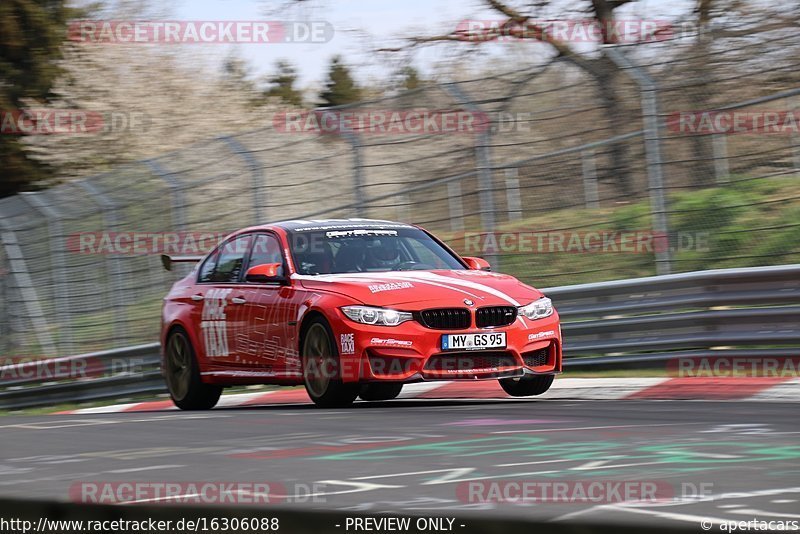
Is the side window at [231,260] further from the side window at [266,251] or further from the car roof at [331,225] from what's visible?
the car roof at [331,225]

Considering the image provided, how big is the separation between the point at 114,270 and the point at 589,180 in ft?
23.8

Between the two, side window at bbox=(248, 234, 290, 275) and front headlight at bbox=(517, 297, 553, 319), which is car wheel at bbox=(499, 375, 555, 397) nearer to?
front headlight at bbox=(517, 297, 553, 319)

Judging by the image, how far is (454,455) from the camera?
6.08 m

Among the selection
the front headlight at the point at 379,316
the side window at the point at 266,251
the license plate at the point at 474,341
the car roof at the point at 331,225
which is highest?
the car roof at the point at 331,225

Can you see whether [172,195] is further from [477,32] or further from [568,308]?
[477,32]

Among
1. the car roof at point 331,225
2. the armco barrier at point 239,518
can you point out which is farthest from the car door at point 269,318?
the armco barrier at point 239,518

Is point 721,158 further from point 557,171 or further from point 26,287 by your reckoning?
point 26,287

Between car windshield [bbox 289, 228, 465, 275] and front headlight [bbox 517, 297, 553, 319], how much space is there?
1.03 m

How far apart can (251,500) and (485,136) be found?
8886 millimetres

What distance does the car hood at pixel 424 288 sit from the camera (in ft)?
32.0

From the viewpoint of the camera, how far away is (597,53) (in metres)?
12.3

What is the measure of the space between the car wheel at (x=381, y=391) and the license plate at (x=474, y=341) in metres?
0.48

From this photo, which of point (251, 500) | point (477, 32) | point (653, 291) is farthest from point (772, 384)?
point (477, 32)

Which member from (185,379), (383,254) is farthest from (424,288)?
(185,379)
